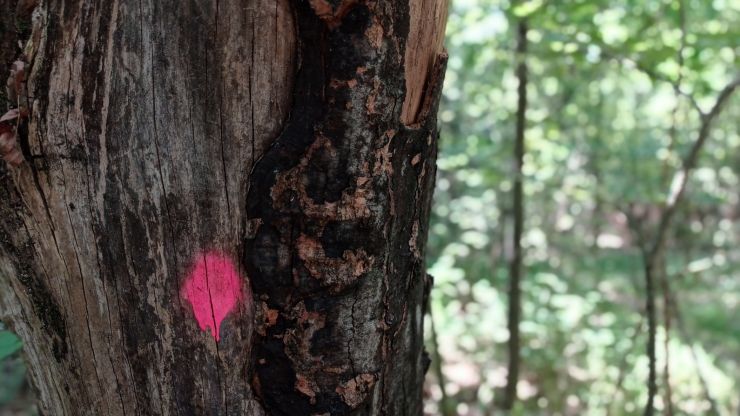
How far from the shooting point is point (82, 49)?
0.93 metres

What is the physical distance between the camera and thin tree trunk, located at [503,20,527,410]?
3.45m

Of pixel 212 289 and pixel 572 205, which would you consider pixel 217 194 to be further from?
pixel 572 205

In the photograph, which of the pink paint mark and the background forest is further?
the background forest

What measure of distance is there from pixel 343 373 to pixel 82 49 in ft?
2.40

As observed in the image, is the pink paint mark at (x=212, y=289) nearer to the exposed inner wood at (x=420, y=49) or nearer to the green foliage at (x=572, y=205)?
the exposed inner wood at (x=420, y=49)

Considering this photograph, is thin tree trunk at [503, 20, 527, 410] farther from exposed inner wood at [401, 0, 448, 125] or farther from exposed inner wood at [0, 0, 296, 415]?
exposed inner wood at [0, 0, 296, 415]

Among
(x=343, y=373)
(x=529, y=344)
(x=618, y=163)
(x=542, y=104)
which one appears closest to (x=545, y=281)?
(x=529, y=344)

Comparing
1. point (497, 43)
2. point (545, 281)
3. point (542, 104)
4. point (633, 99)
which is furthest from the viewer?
point (633, 99)

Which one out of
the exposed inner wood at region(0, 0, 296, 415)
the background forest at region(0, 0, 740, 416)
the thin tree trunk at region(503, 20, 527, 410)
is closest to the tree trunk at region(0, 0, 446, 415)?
the exposed inner wood at region(0, 0, 296, 415)

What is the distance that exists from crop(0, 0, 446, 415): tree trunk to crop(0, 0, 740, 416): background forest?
71.5 inches


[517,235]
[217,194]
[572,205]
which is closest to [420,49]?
[217,194]

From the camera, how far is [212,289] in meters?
1.03

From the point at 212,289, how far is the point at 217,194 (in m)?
0.17

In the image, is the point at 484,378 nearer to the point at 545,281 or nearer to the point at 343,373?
the point at 545,281
